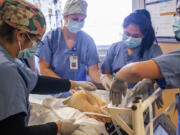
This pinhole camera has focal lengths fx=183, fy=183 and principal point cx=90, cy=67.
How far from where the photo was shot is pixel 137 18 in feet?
4.87

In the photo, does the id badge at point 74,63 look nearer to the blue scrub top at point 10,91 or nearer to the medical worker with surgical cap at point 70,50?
the medical worker with surgical cap at point 70,50

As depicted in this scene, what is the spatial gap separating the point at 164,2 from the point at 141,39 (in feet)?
2.29

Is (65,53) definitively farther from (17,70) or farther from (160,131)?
(160,131)

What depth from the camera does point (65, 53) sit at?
1.85 m

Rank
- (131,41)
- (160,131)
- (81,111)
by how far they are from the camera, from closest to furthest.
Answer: (160,131), (81,111), (131,41)

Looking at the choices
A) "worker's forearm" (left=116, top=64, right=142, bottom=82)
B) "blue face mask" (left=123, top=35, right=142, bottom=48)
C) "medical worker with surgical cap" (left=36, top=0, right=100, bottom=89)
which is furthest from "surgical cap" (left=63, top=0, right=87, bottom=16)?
"worker's forearm" (left=116, top=64, right=142, bottom=82)

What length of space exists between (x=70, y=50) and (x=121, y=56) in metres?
0.55

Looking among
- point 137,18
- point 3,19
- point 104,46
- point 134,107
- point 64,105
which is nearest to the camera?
point 134,107

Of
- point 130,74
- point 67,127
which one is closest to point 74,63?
point 67,127

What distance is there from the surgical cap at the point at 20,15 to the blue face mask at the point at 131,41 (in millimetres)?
823

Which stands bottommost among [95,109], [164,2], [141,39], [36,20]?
[95,109]

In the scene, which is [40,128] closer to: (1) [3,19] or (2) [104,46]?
(1) [3,19]

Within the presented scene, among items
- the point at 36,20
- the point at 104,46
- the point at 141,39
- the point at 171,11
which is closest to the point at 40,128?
the point at 36,20

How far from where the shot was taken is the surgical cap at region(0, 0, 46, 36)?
33.0 inches
